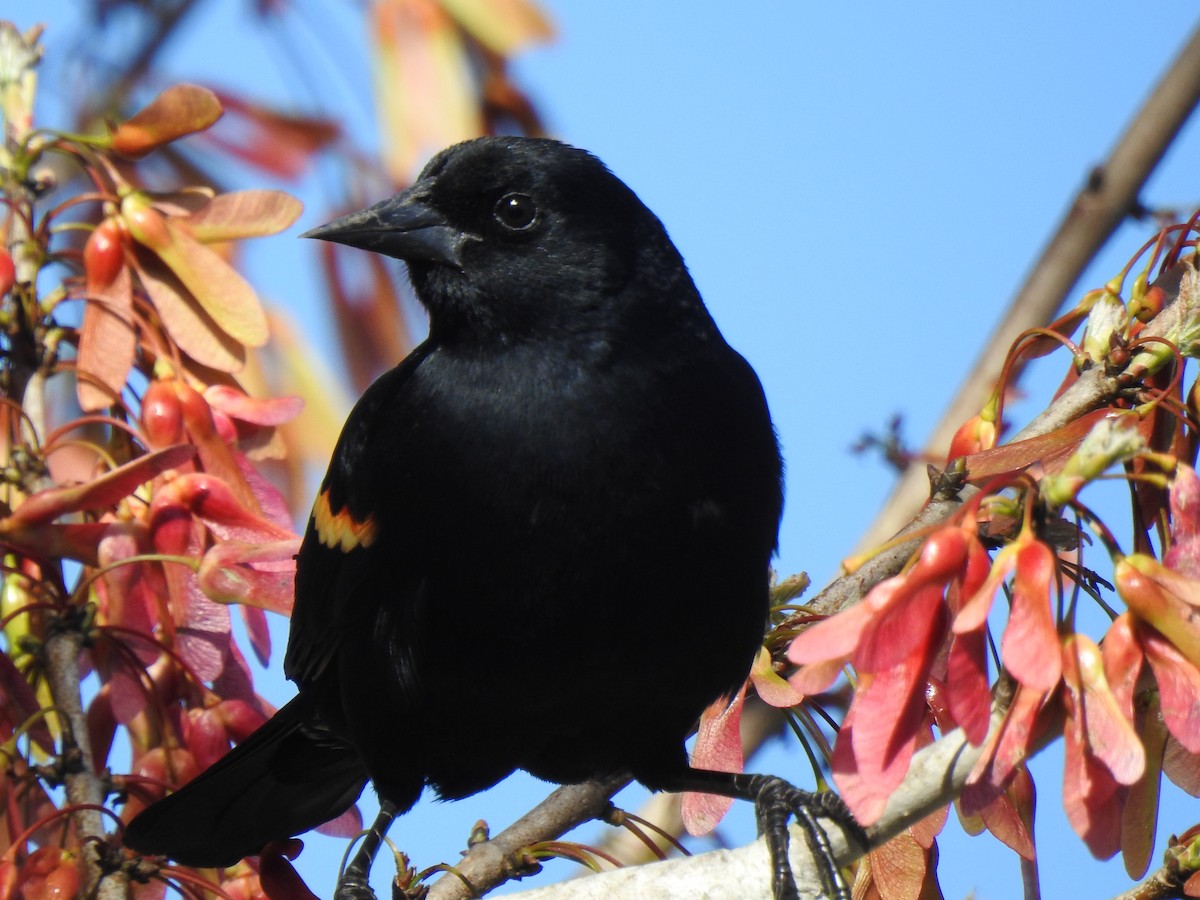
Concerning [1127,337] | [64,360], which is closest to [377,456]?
[64,360]

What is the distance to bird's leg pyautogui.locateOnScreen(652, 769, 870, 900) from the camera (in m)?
1.62

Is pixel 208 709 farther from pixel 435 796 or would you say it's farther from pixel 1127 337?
pixel 1127 337

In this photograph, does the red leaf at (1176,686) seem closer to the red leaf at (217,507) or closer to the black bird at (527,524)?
the black bird at (527,524)

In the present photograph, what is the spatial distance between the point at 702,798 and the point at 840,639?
3.37ft

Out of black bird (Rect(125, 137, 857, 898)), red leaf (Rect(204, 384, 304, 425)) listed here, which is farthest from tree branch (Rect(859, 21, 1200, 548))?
red leaf (Rect(204, 384, 304, 425))

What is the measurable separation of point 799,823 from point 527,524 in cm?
57

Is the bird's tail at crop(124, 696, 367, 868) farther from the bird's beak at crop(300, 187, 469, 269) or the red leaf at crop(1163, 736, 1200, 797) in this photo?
the red leaf at crop(1163, 736, 1200, 797)

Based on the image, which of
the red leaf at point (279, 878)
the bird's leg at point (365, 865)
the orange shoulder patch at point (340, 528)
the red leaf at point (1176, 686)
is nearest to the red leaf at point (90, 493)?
the orange shoulder patch at point (340, 528)

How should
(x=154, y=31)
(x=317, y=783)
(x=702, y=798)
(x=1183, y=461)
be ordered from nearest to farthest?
1. (x=1183, y=461)
2. (x=702, y=798)
3. (x=317, y=783)
4. (x=154, y=31)

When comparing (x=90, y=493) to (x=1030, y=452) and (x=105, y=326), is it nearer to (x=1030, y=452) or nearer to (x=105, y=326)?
(x=105, y=326)

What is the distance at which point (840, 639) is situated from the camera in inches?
56.5

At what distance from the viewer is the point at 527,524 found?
2217mm

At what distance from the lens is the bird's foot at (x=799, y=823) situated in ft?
5.28

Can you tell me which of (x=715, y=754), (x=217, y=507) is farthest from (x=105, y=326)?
(x=715, y=754)
